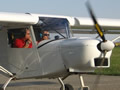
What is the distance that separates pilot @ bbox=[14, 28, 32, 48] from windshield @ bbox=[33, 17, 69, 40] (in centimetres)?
23

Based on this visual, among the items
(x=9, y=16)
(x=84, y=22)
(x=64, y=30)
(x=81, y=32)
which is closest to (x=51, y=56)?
(x=64, y=30)

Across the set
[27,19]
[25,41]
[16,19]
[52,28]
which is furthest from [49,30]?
[16,19]

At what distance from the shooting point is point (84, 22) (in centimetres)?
1203

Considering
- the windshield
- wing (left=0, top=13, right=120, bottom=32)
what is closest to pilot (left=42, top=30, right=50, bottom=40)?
the windshield

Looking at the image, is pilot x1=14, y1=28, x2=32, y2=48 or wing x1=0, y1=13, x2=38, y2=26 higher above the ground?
wing x1=0, y1=13, x2=38, y2=26

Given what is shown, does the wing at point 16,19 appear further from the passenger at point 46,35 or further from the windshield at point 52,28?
the passenger at point 46,35

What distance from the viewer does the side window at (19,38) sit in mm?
10716

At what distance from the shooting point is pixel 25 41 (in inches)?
425

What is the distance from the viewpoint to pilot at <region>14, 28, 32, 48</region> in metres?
10.7

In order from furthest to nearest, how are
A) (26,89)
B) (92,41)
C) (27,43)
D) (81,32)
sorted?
(81,32)
(26,89)
(27,43)
(92,41)

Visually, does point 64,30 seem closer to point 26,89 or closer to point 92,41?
point 92,41

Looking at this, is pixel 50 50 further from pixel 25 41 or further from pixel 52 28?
pixel 25 41

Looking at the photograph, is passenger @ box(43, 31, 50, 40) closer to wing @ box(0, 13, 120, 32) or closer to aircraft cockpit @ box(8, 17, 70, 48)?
aircraft cockpit @ box(8, 17, 70, 48)

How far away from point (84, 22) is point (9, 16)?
2553 millimetres
